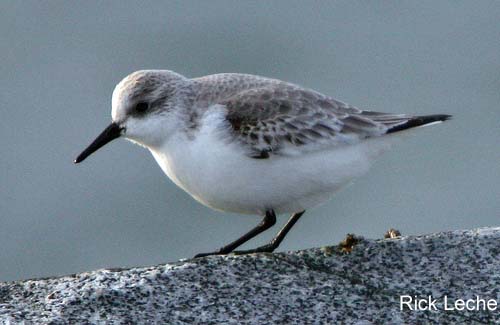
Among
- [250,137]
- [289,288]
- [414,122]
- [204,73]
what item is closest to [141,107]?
[250,137]

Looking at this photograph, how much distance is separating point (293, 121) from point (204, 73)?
31.6 ft

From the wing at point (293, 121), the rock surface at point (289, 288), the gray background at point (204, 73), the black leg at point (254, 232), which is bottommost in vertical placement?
the rock surface at point (289, 288)

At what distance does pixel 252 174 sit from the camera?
23.4 feet

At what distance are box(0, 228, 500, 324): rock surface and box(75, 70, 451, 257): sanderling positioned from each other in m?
1.06

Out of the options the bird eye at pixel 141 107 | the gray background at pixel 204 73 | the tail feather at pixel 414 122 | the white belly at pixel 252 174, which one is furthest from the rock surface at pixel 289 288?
the gray background at pixel 204 73

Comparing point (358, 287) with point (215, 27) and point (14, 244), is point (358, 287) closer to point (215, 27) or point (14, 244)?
point (14, 244)

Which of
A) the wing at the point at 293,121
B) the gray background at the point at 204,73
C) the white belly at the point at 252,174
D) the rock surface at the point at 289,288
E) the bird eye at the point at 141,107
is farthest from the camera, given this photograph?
the gray background at the point at 204,73

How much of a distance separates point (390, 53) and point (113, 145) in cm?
492

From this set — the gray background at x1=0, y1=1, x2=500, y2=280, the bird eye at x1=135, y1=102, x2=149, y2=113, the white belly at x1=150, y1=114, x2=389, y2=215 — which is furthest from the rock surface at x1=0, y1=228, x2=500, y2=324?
the gray background at x1=0, y1=1, x2=500, y2=280

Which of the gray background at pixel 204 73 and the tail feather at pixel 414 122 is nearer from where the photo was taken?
the tail feather at pixel 414 122

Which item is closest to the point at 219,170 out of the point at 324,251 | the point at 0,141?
the point at 324,251

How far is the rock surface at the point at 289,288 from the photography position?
546cm

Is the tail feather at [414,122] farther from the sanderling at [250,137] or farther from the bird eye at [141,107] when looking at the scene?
the bird eye at [141,107]

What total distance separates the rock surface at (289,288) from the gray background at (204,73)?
7786mm
